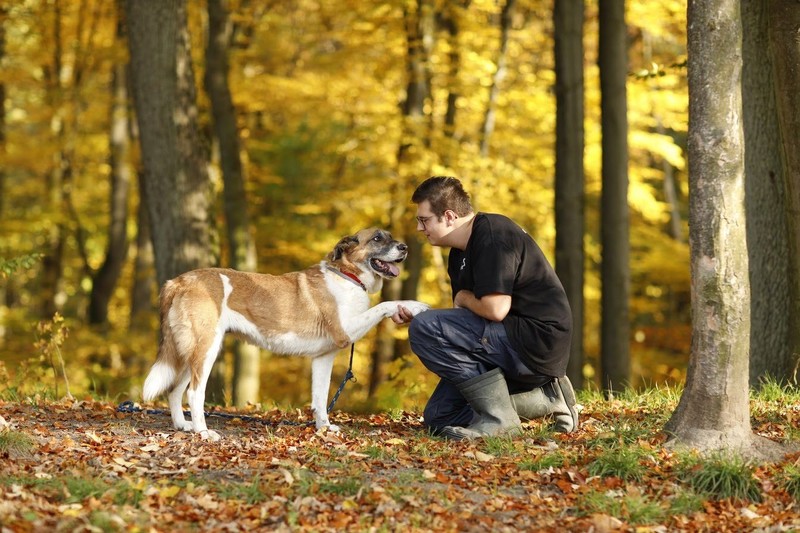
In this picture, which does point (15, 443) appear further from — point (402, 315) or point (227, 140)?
point (227, 140)

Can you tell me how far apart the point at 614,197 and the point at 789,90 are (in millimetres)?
5443

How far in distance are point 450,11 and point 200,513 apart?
1329 cm

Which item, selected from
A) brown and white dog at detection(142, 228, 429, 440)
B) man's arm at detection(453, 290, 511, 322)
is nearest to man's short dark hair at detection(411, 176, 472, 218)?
man's arm at detection(453, 290, 511, 322)

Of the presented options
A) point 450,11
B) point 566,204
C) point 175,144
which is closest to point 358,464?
point 175,144

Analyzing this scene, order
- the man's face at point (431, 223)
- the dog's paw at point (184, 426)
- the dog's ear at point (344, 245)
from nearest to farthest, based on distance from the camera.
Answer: the man's face at point (431, 223) → the dog's paw at point (184, 426) → the dog's ear at point (344, 245)

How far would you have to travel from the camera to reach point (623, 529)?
15.5 feet

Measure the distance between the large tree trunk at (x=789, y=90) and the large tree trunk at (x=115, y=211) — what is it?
52.3ft

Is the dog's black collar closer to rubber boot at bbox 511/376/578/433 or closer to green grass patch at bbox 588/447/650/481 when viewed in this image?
rubber boot at bbox 511/376/578/433

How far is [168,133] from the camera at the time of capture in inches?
414

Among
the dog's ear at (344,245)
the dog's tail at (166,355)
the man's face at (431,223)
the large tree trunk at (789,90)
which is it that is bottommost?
the dog's tail at (166,355)

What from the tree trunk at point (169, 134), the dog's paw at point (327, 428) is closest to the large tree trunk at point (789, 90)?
the dog's paw at point (327, 428)

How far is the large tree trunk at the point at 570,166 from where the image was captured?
12414 millimetres

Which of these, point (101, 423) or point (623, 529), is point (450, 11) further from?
point (623, 529)

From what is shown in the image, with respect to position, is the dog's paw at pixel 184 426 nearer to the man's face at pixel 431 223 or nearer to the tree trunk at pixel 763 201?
the man's face at pixel 431 223
